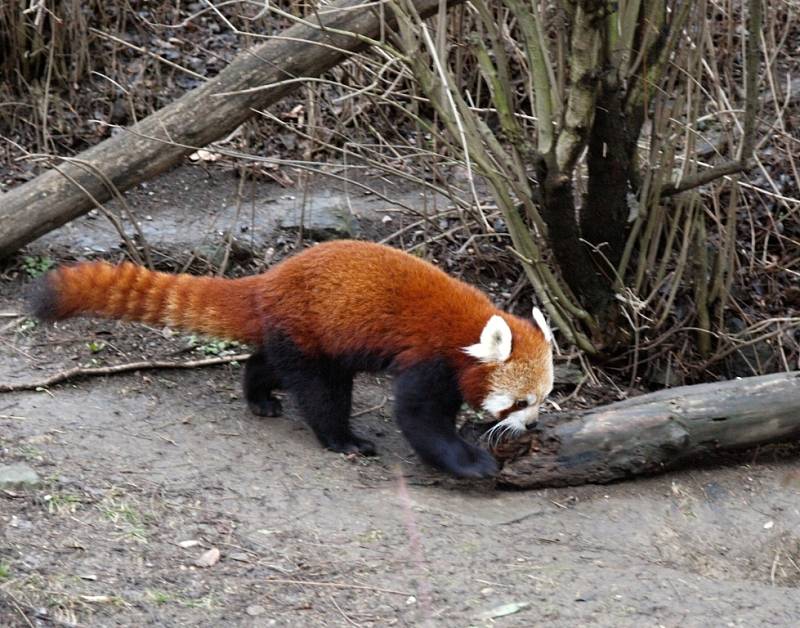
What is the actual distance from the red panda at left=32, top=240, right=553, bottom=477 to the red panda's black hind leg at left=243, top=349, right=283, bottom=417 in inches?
0.8

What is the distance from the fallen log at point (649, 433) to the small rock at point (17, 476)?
2.05 meters

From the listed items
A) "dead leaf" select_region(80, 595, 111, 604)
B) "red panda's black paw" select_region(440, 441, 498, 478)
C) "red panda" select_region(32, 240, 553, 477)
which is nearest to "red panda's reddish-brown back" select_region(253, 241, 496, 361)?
"red panda" select_region(32, 240, 553, 477)

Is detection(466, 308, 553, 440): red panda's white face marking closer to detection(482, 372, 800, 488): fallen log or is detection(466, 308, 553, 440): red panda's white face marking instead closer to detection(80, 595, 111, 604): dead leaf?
detection(482, 372, 800, 488): fallen log

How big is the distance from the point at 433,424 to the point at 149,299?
151 centimetres

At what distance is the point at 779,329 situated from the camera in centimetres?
545

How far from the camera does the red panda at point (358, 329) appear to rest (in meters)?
4.71

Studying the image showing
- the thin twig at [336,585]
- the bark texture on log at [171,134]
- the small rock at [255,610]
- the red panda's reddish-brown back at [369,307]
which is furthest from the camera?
the bark texture on log at [171,134]

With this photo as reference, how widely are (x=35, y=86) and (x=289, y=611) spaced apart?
5.31 metres

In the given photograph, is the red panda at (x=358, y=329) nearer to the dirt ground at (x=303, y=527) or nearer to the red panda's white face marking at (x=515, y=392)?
the red panda's white face marking at (x=515, y=392)

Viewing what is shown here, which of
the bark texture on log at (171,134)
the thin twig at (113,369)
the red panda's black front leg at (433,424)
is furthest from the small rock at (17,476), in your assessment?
the bark texture on log at (171,134)

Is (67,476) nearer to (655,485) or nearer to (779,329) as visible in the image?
(655,485)

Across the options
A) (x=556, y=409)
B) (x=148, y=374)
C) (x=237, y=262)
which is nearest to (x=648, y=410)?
(x=556, y=409)

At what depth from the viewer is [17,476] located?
394cm

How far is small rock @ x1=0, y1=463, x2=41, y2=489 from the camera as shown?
153 inches
